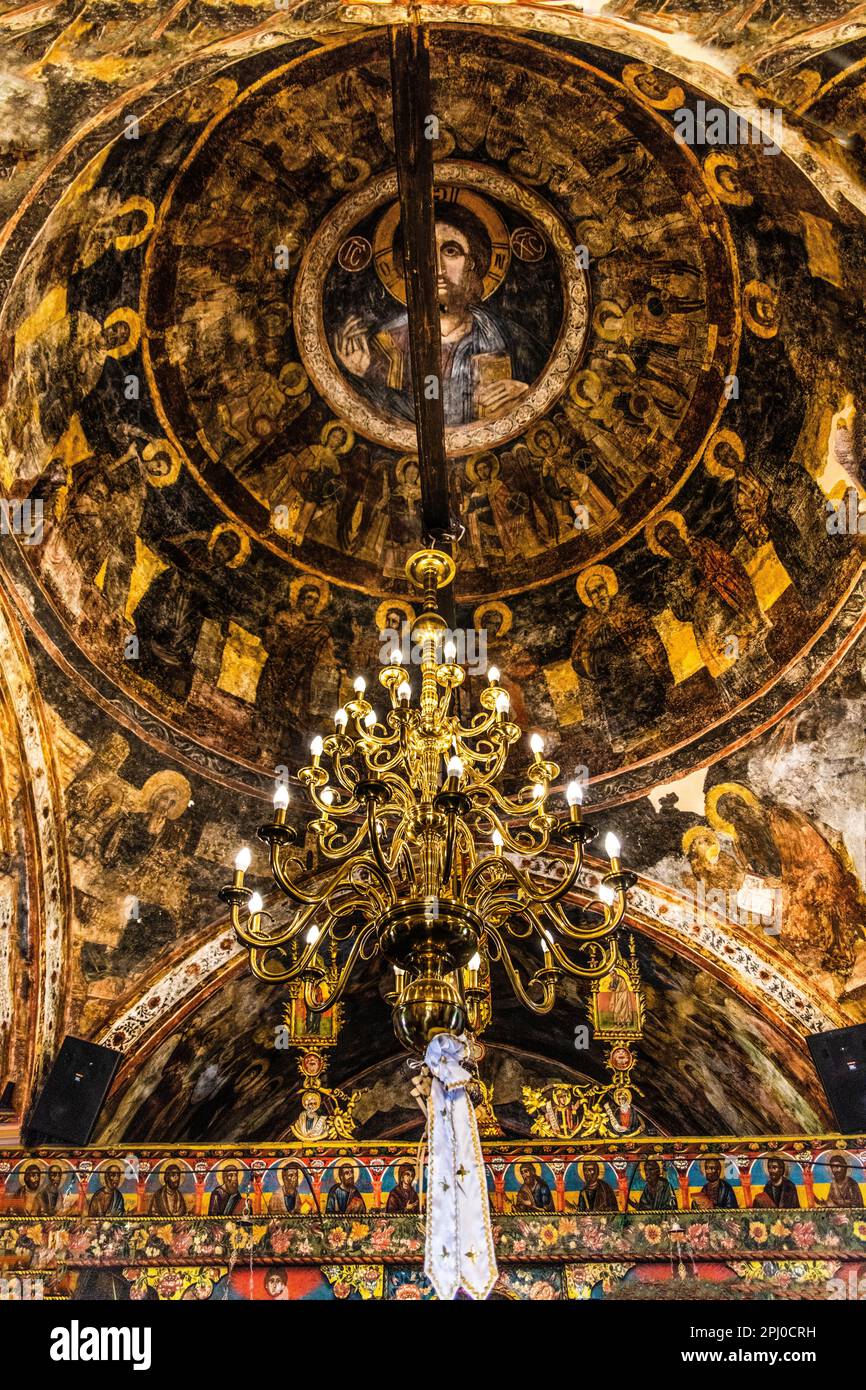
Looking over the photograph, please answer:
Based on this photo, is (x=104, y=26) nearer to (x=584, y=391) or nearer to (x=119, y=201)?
(x=119, y=201)

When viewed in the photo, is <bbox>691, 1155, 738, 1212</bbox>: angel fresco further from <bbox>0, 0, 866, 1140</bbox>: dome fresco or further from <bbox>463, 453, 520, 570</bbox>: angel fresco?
<bbox>463, 453, 520, 570</bbox>: angel fresco

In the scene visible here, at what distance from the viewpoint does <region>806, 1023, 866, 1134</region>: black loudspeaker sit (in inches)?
358

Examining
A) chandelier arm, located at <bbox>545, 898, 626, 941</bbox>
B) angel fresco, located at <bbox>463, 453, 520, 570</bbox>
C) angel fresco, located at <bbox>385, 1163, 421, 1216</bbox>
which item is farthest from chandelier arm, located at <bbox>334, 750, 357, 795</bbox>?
angel fresco, located at <bbox>463, 453, 520, 570</bbox>

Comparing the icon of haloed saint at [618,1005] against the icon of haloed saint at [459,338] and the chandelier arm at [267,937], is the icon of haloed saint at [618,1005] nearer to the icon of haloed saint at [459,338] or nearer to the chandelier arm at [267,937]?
the icon of haloed saint at [459,338]

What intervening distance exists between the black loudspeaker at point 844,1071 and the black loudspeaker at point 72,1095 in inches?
227

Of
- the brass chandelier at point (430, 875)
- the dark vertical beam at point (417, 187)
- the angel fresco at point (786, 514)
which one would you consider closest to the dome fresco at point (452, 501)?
the angel fresco at point (786, 514)

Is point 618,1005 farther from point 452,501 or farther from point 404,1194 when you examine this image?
point 452,501

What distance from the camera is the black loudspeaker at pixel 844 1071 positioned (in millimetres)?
9102

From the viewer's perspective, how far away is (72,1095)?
943 centimetres

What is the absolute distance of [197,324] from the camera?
33.9ft

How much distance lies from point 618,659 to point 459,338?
3.49 meters

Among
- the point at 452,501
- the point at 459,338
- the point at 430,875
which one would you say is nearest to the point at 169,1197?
the point at 430,875

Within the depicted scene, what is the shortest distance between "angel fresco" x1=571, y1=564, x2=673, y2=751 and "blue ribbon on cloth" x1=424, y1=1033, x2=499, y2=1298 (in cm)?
579

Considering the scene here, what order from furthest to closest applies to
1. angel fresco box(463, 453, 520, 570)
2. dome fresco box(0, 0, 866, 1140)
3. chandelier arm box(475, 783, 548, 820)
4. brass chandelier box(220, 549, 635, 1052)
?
1. angel fresco box(463, 453, 520, 570)
2. dome fresco box(0, 0, 866, 1140)
3. chandelier arm box(475, 783, 548, 820)
4. brass chandelier box(220, 549, 635, 1052)
